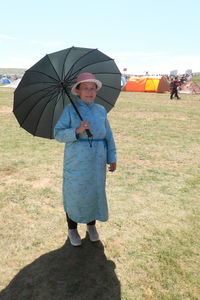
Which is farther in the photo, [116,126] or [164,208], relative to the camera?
[116,126]

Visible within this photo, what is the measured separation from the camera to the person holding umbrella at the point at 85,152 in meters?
2.93

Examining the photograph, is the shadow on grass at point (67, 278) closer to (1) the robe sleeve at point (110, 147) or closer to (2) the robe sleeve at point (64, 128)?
(1) the robe sleeve at point (110, 147)

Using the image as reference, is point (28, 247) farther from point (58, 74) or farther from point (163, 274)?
point (58, 74)

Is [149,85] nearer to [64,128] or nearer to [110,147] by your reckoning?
[110,147]

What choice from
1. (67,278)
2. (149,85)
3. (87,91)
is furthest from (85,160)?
(149,85)

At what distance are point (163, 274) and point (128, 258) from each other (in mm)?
439

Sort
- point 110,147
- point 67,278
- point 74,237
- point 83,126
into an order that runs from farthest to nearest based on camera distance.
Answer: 1. point 74,237
2. point 110,147
3. point 67,278
4. point 83,126

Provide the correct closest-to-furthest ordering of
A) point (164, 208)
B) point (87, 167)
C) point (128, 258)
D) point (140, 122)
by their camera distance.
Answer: point (87, 167), point (128, 258), point (164, 208), point (140, 122)

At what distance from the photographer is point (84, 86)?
291 centimetres

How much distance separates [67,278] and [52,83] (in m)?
2.05

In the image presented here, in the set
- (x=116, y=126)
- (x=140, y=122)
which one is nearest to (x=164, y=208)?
(x=116, y=126)

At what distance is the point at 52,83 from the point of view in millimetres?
2973

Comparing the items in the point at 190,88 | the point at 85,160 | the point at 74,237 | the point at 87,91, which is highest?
the point at 87,91

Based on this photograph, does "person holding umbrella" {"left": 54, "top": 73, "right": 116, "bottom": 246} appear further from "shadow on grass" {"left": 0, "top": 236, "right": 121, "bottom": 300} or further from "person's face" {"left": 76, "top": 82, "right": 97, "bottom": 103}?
"shadow on grass" {"left": 0, "top": 236, "right": 121, "bottom": 300}
